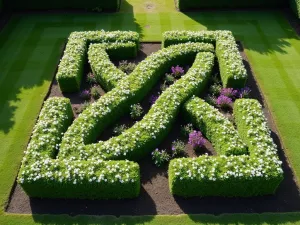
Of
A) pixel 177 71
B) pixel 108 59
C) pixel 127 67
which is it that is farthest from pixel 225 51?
pixel 108 59

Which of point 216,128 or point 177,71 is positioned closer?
point 216,128

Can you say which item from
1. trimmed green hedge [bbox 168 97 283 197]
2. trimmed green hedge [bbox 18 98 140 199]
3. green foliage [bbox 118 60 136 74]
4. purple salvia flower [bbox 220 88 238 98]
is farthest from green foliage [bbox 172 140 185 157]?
green foliage [bbox 118 60 136 74]

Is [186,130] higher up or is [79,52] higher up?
[79,52]

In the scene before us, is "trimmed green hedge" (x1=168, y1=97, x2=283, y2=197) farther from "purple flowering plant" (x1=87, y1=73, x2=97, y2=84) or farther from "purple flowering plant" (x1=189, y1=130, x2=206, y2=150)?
"purple flowering plant" (x1=87, y1=73, x2=97, y2=84)

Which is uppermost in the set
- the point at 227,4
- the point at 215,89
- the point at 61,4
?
the point at 227,4

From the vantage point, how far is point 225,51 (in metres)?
19.2

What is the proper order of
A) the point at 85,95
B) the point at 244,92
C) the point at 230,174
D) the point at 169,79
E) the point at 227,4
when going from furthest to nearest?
1. the point at 227,4
2. the point at 169,79
3. the point at 85,95
4. the point at 244,92
5. the point at 230,174

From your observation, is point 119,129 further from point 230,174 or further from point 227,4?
point 227,4

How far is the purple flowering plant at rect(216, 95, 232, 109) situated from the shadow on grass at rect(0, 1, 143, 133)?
967cm

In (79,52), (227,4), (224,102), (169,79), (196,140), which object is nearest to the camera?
(196,140)

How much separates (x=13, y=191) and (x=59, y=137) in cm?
314

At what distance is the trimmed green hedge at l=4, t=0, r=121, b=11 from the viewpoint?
26.5 metres

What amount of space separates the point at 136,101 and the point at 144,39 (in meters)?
8.11

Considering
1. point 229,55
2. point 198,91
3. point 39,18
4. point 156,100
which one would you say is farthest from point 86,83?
point 39,18
